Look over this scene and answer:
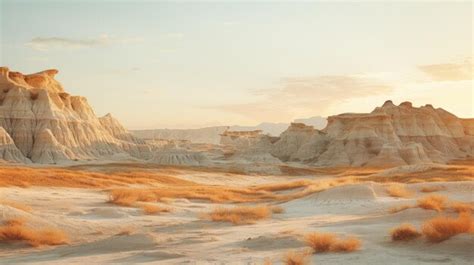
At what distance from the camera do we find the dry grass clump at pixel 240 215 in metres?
17.0

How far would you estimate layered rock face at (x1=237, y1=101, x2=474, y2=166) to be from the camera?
80812 millimetres

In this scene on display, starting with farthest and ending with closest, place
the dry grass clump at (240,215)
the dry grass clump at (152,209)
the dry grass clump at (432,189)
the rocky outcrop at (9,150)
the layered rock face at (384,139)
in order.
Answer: the layered rock face at (384,139), the rocky outcrop at (9,150), the dry grass clump at (432,189), the dry grass clump at (152,209), the dry grass clump at (240,215)

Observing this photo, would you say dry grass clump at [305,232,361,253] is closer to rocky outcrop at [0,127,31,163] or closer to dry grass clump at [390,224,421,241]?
dry grass clump at [390,224,421,241]

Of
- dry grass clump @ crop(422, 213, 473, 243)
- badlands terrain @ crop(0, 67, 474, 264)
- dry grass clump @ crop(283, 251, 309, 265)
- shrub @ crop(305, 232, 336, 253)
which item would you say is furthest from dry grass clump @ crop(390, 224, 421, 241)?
dry grass clump @ crop(283, 251, 309, 265)

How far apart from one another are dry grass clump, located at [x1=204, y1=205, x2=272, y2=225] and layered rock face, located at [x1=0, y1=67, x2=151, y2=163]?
56.6 meters

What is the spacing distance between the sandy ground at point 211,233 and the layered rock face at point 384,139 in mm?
57234

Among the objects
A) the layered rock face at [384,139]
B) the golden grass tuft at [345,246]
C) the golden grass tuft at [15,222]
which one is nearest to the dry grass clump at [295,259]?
the golden grass tuft at [345,246]

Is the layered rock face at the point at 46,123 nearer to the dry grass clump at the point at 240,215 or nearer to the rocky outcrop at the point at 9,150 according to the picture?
the rocky outcrop at the point at 9,150

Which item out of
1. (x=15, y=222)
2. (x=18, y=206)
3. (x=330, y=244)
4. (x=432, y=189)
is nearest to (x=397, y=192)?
(x=432, y=189)

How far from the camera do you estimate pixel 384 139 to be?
84.8m

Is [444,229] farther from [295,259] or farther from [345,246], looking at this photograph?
[295,259]

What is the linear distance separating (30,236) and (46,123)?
→ 6633 centimetres

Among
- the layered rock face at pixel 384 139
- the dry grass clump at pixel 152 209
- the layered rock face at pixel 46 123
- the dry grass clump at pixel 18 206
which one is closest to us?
the dry grass clump at pixel 18 206

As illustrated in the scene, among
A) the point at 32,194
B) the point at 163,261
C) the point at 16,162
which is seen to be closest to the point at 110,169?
the point at 16,162
